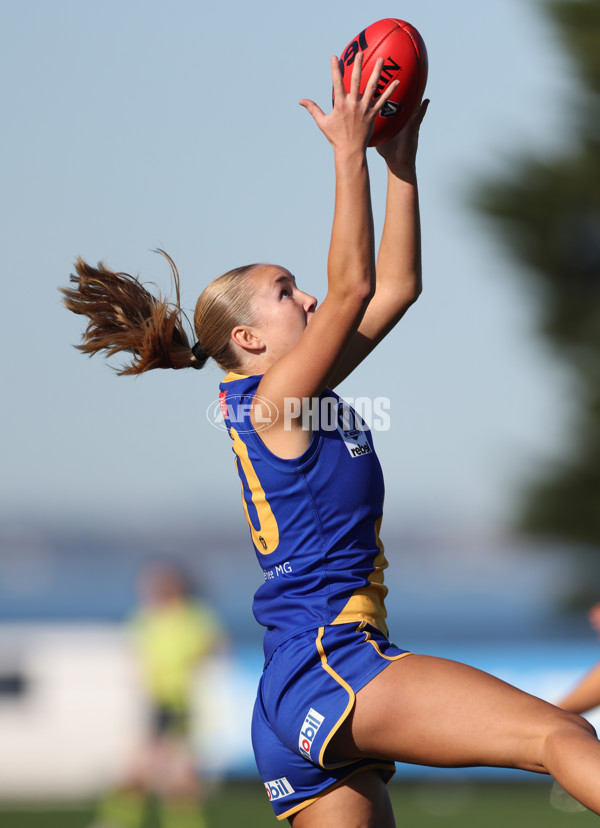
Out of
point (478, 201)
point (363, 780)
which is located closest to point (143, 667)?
point (363, 780)

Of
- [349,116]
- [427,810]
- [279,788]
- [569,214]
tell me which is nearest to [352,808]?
[279,788]

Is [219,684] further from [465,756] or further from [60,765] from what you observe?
[465,756]

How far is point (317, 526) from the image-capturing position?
2984mm

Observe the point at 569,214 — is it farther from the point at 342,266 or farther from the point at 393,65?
the point at 342,266

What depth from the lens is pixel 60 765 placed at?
959cm

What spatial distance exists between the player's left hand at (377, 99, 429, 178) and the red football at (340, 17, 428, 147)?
0.14 ft

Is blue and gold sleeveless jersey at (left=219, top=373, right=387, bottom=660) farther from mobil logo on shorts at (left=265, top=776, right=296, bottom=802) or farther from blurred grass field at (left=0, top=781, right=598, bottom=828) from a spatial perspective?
blurred grass field at (left=0, top=781, right=598, bottom=828)

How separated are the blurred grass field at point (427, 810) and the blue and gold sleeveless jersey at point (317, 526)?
532 centimetres

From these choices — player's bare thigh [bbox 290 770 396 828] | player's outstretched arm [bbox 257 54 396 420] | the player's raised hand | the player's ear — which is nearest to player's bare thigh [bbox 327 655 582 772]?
player's bare thigh [bbox 290 770 396 828]

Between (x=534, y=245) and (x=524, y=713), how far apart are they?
44.4 feet

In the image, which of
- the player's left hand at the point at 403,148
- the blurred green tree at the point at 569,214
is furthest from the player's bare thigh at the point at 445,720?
the blurred green tree at the point at 569,214

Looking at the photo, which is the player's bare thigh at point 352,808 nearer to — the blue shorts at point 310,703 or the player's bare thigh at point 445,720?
the blue shorts at point 310,703

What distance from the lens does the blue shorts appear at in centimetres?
279

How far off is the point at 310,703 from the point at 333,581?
13.4 inches
